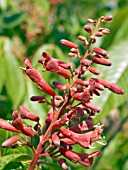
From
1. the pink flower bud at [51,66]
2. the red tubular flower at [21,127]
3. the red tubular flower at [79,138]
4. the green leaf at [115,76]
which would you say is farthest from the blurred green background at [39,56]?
the pink flower bud at [51,66]

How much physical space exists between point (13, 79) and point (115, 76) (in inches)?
34.0

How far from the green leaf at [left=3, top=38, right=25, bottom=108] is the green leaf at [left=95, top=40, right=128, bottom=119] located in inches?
27.0

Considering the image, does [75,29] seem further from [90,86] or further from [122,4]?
[90,86]

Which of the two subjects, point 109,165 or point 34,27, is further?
point 109,165

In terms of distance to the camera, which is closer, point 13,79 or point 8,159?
point 8,159

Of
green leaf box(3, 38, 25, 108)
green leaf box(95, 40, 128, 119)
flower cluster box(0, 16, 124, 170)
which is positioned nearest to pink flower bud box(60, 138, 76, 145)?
flower cluster box(0, 16, 124, 170)

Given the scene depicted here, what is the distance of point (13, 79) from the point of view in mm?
3404

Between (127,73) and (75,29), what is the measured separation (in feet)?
8.01

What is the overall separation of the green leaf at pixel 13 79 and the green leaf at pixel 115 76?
687mm

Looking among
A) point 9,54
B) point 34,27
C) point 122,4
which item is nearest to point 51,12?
point 122,4

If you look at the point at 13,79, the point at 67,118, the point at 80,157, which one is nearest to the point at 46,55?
the point at 67,118

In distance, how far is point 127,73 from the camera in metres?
2.87

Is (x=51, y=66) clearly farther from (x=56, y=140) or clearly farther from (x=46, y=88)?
(x=56, y=140)

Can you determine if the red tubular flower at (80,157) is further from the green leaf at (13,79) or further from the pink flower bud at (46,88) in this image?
the green leaf at (13,79)
